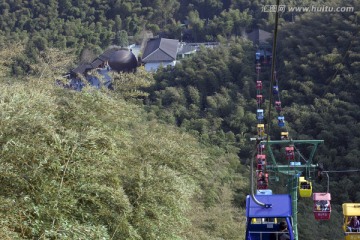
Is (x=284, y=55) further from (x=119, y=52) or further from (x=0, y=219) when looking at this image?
(x=0, y=219)

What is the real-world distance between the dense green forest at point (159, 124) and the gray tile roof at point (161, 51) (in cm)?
342

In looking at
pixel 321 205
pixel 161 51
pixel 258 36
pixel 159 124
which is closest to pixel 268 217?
pixel 321 205

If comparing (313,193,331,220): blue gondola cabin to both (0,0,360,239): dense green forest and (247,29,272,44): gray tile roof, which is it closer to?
(0,0,360,239): dense green forest

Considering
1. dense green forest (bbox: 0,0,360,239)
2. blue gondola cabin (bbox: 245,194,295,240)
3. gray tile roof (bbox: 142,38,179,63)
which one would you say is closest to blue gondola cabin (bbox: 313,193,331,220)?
dense green forest (bbox: 0,0,360,239)

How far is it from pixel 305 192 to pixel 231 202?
4.24m

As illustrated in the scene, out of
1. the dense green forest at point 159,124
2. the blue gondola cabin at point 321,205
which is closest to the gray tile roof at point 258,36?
the dense green forest at point 159,124

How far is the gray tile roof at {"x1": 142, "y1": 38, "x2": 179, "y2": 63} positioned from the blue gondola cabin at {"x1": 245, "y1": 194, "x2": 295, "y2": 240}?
20.1 meters

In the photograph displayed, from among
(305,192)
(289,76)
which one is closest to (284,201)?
(305,192)

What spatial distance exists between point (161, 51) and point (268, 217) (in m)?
21.1

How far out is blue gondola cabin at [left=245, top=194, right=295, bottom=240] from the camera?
17.6 ft

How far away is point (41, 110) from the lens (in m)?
5.48

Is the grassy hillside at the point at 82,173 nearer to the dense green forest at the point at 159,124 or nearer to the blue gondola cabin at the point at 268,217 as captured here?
the dense green forest at the point at 159,124

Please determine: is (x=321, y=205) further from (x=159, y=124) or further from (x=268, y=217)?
(x=159, y=124)

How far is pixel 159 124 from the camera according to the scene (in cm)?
1351
